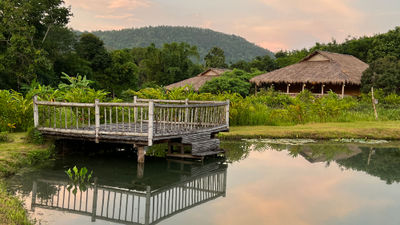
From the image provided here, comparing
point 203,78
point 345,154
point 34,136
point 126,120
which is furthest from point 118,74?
point 345,154

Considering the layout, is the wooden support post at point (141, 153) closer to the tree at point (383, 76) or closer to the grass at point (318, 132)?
the grass at point (318, 132)

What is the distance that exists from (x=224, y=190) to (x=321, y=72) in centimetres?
2674

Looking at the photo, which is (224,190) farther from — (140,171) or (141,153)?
(141,153)

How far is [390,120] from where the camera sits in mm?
19141

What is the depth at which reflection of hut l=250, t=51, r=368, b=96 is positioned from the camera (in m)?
31.1

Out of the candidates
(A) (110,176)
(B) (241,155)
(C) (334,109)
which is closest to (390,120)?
(C) (334,109)

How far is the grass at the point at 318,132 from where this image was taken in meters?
15.5

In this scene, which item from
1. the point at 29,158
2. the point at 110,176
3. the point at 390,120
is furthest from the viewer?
the point at 390,120

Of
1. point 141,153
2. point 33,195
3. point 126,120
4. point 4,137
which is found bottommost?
point 33,195

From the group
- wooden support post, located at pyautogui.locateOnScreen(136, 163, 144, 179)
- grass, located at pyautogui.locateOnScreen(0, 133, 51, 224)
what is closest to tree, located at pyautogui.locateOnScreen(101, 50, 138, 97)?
grass, located at pyautogui.locateOnScreen(0, 133, 51, 224)

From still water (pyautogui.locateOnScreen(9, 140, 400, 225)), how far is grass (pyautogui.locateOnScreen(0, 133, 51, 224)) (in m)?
0.28

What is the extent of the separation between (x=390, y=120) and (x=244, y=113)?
748 centimetres

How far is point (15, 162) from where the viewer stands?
906 cm

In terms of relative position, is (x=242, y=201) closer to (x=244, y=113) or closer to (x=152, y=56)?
(x=244, y=113)
